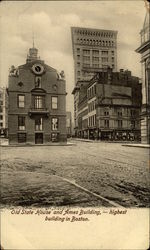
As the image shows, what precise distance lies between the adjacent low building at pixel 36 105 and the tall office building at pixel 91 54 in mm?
43

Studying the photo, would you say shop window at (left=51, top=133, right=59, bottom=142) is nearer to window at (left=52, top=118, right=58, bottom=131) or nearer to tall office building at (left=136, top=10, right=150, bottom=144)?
window at (left=52, top=118, right=58, bottom=131)

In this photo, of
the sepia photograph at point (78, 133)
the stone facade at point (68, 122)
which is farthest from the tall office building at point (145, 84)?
the stone facade at point (68, 122)

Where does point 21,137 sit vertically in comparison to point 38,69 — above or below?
below

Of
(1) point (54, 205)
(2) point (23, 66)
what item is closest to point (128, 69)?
(2) point (23, 66)

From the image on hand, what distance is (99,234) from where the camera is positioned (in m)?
0.49

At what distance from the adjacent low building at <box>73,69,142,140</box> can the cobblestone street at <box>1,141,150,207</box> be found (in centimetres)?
4

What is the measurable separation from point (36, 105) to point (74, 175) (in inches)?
7.2

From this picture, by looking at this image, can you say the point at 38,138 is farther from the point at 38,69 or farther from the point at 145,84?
the point at 145,84

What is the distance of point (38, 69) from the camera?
1.94 feet

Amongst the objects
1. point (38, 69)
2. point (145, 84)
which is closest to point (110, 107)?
point (145, 84)

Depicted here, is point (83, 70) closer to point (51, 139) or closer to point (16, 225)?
point (51, 139)

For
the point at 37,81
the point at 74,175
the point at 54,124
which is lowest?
the point at 74,175

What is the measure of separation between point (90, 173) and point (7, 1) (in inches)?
15.5

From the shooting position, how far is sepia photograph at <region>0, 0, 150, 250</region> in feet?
1.68
